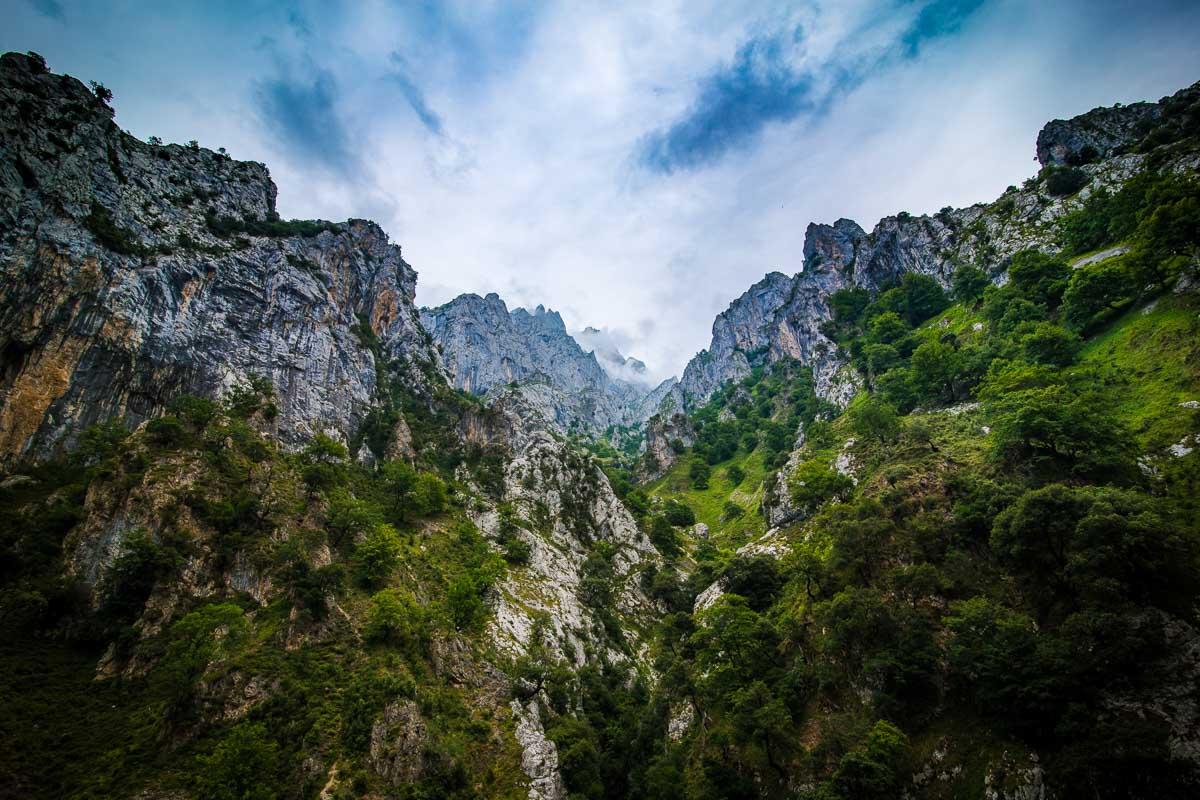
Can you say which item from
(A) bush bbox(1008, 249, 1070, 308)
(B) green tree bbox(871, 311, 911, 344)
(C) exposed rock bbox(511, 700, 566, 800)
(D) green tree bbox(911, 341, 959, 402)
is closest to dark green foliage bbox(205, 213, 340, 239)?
(C) exposed rock bbox(511, 700, 566, 800)

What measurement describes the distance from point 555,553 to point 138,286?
68.6 meters

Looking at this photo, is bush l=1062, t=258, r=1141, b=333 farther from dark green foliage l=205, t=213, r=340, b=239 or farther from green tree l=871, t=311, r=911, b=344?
dark green foliage l=205, t=213, r=340, b=239

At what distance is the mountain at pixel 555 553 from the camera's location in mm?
24203

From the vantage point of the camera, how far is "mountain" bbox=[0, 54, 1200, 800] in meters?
24.2

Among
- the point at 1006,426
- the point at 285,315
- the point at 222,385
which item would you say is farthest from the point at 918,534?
the point at 285,315

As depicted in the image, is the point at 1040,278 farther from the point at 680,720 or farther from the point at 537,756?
the point at 537,756

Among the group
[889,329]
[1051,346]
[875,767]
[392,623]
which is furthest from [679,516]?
[875,767]

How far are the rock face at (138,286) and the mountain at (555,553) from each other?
45 cm

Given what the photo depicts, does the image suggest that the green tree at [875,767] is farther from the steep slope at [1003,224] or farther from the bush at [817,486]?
the steep slope at [1003,224]

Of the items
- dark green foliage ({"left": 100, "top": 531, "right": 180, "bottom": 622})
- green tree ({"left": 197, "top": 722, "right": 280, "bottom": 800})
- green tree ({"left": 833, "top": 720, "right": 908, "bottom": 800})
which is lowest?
green tree ({"left": 833, "top": 720, "right": 908, "bottom": 800})

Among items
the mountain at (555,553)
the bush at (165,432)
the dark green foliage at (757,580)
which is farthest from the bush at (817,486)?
the bush at (165,432)

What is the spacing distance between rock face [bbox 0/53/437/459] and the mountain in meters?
0.45

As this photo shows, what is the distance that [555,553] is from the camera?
71562 mm

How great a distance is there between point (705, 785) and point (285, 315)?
301 ft
